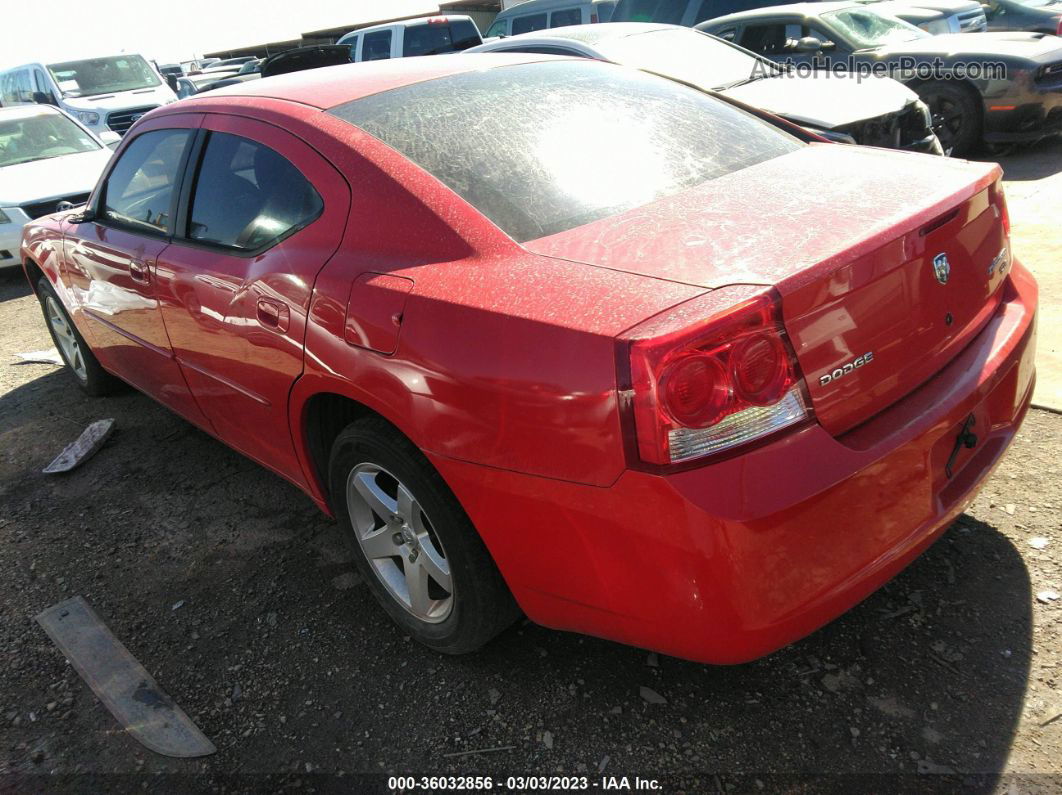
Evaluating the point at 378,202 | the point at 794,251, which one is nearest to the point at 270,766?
the point at 378,202

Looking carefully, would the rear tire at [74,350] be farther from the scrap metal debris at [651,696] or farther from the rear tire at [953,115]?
the rear tire at [953,115]

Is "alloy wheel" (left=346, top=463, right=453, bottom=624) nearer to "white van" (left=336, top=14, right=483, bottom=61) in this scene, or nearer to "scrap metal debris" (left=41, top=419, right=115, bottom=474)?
"scrap metal debris" (left=41, top=419, right=115, bottom=474)

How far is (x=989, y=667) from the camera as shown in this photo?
2211mm

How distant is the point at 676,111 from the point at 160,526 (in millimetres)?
2609

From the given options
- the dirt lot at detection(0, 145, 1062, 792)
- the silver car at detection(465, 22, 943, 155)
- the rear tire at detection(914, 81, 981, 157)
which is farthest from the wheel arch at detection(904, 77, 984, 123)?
the dirt lot at detection(0, 145, 1062, 792)

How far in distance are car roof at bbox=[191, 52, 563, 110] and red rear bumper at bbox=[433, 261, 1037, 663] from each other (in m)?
1.43

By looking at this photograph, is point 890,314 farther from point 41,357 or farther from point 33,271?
point 41,357

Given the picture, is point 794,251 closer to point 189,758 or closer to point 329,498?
point 329,498

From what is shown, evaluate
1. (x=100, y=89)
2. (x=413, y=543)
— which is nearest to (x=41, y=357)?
(x=413, y=543)

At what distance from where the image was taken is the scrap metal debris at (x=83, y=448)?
13.4 ft

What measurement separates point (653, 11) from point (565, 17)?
2.98m

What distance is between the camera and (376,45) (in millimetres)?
12953

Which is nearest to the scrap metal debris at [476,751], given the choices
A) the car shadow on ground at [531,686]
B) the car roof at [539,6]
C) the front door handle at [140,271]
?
the car shadow on ground at [531,686]

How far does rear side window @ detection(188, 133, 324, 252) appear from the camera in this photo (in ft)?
8.53
